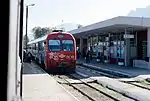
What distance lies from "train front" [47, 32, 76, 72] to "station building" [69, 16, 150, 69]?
20.2 feet

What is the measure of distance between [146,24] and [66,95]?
1816 cm

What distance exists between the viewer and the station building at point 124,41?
1137 inches

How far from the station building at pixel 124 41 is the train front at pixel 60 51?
6.16 m

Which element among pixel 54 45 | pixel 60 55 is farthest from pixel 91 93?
pixel 54 45

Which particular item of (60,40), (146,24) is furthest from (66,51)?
(146,24)

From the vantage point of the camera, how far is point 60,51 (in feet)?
80.5

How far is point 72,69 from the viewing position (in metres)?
25.5

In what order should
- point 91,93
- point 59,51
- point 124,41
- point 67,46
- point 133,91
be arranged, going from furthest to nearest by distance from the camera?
point 124,41 → point 67,46 → point 59,51 → point 91,93 → point 133,91

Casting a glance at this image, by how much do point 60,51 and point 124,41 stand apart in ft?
41.2

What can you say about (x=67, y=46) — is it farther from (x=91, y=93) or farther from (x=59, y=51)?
(x=91, y=93)

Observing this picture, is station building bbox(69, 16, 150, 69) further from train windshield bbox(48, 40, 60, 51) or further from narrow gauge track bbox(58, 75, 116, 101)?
narrow gauge track bbox(58, 75, 116, 101)

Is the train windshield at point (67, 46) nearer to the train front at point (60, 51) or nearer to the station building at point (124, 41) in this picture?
the train front at point (60, 51)
